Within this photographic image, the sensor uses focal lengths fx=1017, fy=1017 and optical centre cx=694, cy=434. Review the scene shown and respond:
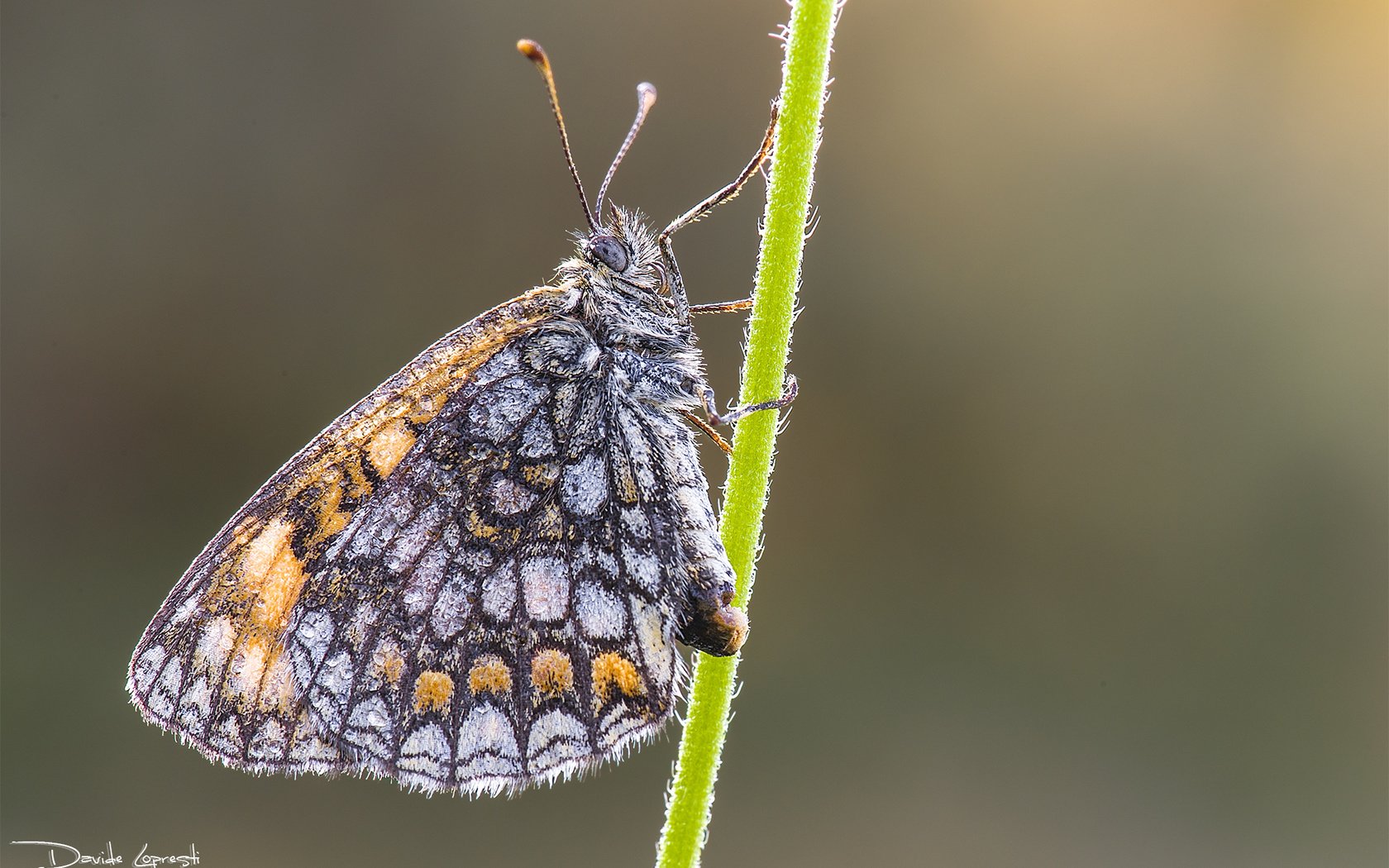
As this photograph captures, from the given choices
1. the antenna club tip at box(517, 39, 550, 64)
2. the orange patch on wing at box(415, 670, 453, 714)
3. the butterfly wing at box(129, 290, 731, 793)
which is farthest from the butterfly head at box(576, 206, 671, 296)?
the orange patch on wing at box(415, 670, 453, 714)

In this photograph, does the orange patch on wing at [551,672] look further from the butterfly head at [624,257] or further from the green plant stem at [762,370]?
the butterfly head at [624,257]

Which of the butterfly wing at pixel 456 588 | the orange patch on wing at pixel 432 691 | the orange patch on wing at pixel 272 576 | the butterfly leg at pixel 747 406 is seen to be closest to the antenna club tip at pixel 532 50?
the butterfly wing at pixel 456 588

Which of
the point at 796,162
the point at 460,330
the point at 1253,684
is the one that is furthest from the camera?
the point at 1253,684

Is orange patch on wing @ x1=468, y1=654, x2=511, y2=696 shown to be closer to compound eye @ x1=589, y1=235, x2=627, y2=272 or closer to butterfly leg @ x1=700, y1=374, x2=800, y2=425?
butterfly leg @ x1=700, y1=374, x2=800, y2=425

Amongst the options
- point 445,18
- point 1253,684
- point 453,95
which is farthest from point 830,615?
point 445,18

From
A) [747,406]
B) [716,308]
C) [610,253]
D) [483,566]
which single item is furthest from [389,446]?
[747,406]

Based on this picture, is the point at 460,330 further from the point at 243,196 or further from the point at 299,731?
the point at 243,196

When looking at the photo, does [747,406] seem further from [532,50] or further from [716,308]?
[716,308]
